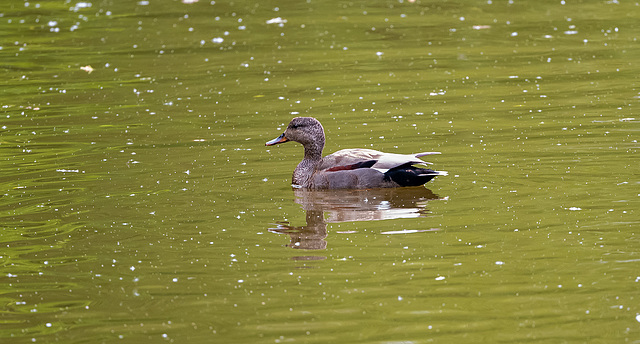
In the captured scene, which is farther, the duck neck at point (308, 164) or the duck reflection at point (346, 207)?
the duck neck at point (308, 164)

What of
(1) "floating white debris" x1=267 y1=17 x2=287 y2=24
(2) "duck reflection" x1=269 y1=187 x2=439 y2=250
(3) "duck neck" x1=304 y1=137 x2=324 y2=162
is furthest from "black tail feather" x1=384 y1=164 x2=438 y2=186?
(1) "floating white debris" x1=267 y1=17 x2=287 y2=24

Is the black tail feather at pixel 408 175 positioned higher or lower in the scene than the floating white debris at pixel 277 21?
lower

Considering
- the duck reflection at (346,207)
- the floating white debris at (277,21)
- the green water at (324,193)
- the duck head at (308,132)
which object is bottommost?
the duck reflection at (346,207)

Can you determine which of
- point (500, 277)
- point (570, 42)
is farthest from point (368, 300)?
point (570, 42)

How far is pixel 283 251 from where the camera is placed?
796 cm

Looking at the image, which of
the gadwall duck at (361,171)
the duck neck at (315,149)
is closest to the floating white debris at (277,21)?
the duck neck at (315,149)

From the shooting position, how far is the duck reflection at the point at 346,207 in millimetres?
8484

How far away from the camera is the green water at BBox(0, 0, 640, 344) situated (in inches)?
262

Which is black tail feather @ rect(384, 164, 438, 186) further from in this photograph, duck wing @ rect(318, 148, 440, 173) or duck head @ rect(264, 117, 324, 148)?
duck head @ rect(264, 117, 324, 148)

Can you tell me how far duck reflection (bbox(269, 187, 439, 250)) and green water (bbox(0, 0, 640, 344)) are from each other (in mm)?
37

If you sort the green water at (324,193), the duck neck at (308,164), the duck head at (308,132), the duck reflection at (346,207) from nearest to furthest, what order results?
the green water at (324,193), the duck reflection at (346,207), the duck neck at (308,164), the duck head at (308,132)

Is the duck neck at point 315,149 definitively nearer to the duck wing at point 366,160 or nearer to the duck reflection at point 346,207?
the duck wing at point 366,160

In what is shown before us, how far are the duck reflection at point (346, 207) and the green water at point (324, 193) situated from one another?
0.04 meters

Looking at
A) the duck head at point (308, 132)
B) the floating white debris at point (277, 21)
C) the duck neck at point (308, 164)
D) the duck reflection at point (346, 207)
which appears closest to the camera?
the duck reflection at point (346, 207)
